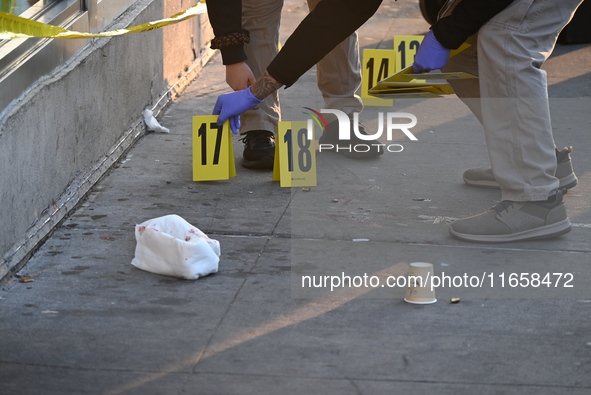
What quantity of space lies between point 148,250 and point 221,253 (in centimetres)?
29

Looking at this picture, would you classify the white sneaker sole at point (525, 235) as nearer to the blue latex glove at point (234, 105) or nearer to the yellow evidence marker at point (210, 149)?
the blue latex glove at point (234, 105)

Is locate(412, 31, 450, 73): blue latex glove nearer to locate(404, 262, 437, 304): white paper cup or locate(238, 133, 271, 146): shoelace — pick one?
locate(404, 262, 437, 304): white paper cup

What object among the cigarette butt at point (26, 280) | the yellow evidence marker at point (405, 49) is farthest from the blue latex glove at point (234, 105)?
the yellow evidence marker at point (405, 49)

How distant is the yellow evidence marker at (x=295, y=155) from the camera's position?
13.6 ft

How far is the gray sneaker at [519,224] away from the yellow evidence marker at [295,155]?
88cm

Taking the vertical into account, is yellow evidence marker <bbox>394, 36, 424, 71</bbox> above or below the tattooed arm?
below

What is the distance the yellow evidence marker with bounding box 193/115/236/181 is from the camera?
421cm

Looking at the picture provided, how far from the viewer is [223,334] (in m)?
2.76

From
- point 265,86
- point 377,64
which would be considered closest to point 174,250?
point 265,86

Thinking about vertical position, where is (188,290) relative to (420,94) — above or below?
below

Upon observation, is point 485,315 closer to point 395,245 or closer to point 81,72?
point 395,245

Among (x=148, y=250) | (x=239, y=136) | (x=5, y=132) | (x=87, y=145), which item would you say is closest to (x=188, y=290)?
(x=148, y=250)

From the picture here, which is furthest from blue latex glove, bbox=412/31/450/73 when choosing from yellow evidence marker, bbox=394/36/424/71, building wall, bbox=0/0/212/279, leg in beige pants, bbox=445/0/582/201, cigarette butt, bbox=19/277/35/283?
yellow evidence marker, bbox=394/36/424/71

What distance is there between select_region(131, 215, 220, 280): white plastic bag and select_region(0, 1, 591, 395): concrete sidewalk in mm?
41
